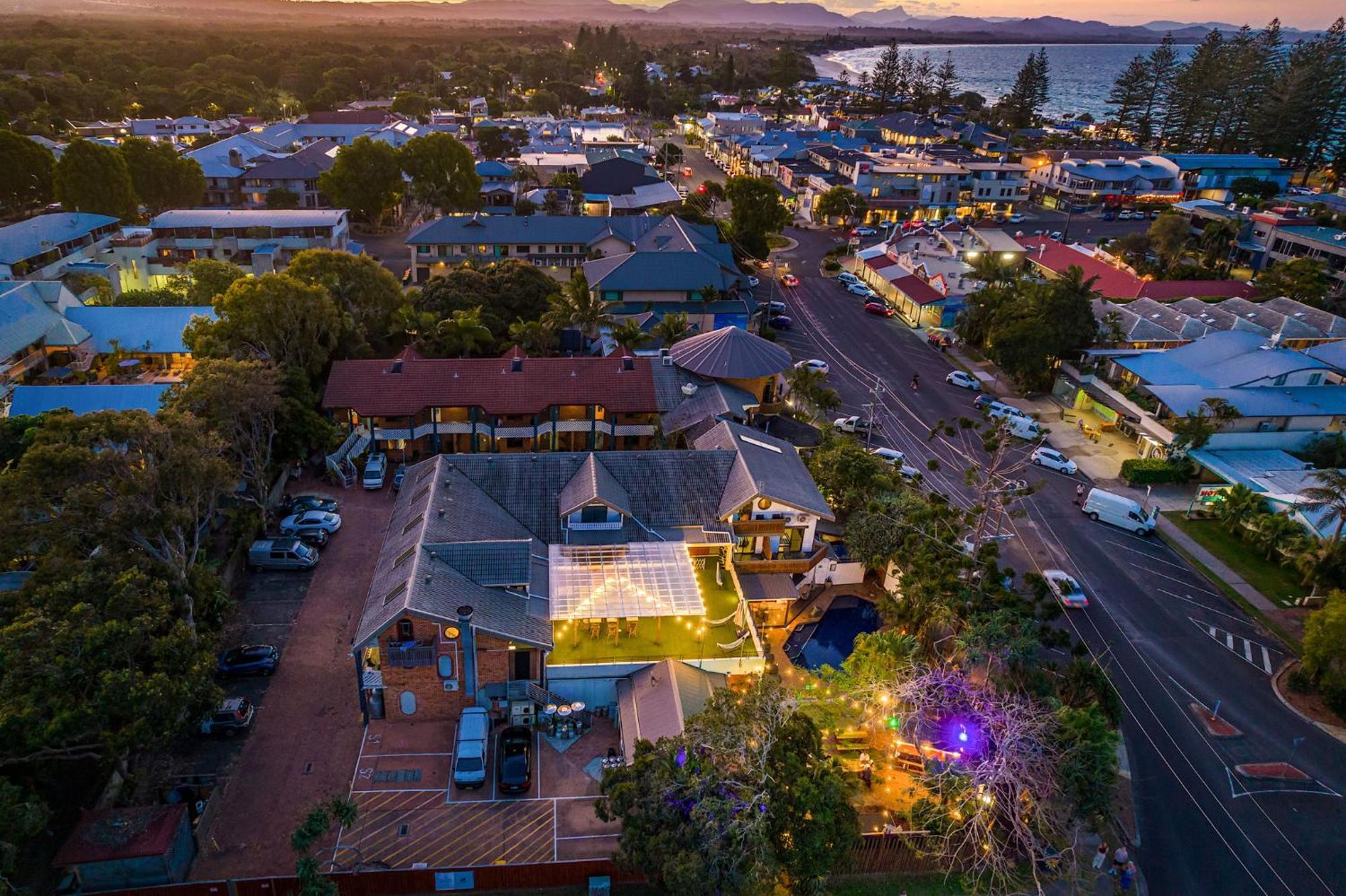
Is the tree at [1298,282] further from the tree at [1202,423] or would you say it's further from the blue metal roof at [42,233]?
the blue metal roof at [42,233]

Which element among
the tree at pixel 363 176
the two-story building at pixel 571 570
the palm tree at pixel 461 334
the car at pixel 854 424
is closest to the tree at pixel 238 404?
the two-story building at pixel 571 570

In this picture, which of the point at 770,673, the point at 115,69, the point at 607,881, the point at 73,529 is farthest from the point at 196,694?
the point at 115,69

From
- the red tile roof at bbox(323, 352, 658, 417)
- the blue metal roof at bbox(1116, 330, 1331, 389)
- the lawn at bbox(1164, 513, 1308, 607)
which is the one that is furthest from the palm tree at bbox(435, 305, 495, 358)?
the blue metal roof at bbox(1116, 330, 1331, 389)

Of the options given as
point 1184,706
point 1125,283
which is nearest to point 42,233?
point 1184,706

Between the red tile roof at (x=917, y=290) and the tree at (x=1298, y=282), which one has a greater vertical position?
the tree at (x=1298, y=282)

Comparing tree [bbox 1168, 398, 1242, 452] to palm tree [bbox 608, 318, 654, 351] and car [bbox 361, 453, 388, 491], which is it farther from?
car [bbox 361, 453, 388, 491]

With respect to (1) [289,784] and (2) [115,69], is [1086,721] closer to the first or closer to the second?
(1) [289,784]

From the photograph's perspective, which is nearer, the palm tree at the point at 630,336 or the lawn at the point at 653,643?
the lawn at the point at 653,643

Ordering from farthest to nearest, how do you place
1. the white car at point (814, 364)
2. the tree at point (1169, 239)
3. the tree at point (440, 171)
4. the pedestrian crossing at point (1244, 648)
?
the tree at point (440, 171) → the tree at point (1169, 239) → the white car at point (814, 364) → the pedestrian crossing at point (1244, 648)
